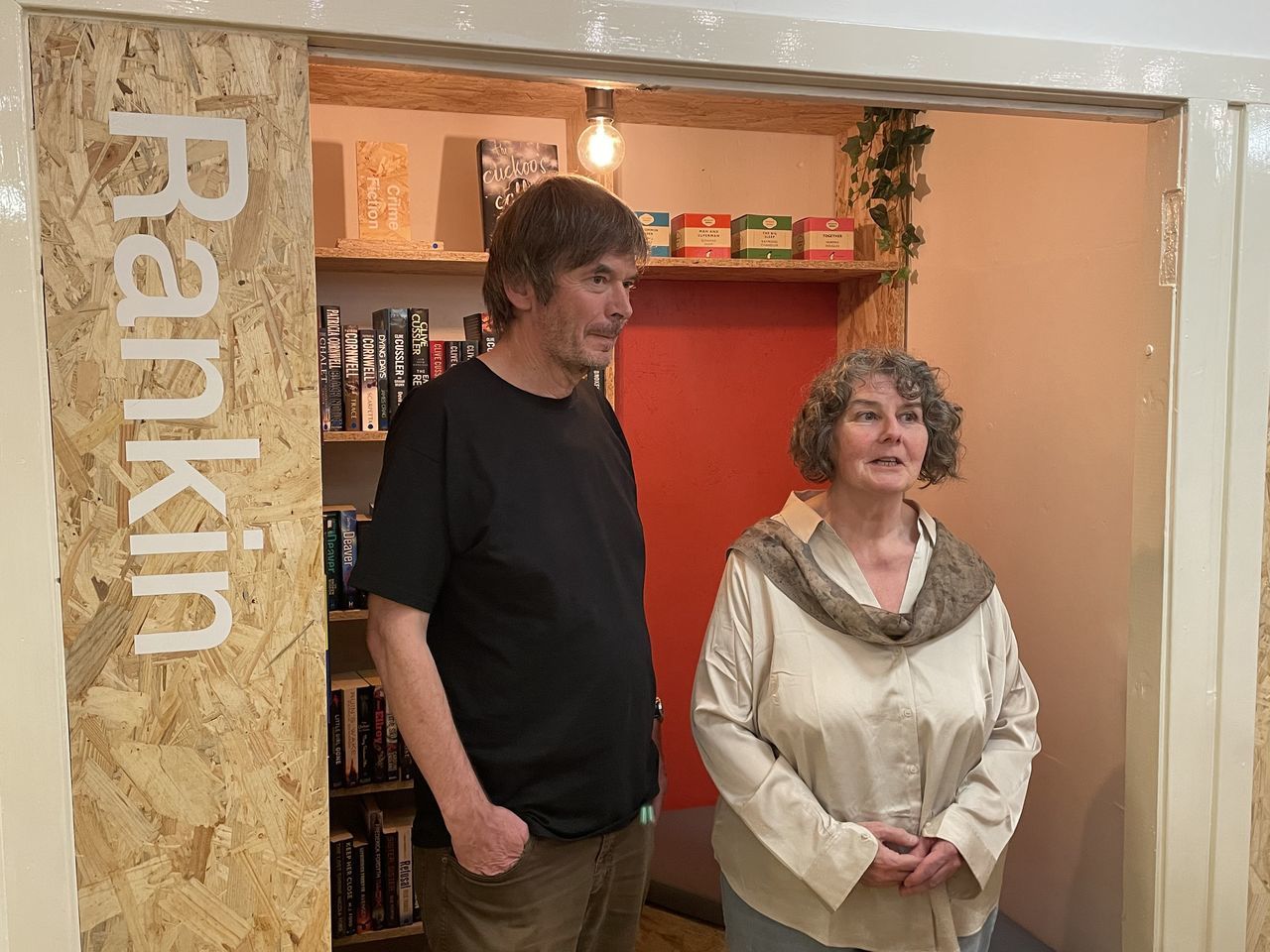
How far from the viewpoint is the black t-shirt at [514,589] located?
4.94ft

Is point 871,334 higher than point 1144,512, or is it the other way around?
point 871,334

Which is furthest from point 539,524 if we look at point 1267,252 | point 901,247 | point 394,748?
point 901,247

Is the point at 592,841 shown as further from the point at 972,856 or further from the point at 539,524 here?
the point at 972,856

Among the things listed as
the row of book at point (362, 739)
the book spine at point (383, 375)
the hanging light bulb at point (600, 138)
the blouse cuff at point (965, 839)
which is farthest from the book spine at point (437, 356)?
the blouse cuff at point (965, 839)

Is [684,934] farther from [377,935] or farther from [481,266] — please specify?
[481,266]

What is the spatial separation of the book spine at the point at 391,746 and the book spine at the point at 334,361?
0.76 m

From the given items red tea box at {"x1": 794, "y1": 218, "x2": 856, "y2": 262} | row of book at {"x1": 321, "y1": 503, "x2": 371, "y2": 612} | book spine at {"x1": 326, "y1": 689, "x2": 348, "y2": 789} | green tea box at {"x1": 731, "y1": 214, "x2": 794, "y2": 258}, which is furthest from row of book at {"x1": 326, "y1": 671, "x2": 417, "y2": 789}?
red tea box at {"x1": 794, "y1": 218, "x2": 856, "y2": 262}

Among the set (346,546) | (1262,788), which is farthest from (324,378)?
(1262,788)

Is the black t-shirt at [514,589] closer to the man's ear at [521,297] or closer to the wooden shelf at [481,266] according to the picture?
the man's ear at [521,297]

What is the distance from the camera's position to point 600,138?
8.75 ft

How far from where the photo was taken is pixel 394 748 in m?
2.81

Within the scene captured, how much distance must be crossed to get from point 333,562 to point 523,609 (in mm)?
1344

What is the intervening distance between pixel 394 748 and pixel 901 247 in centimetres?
201

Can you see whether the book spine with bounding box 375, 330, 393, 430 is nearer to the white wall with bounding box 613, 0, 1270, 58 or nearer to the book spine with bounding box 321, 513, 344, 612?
the book spine with bounding box 321, 513, 344, 612
